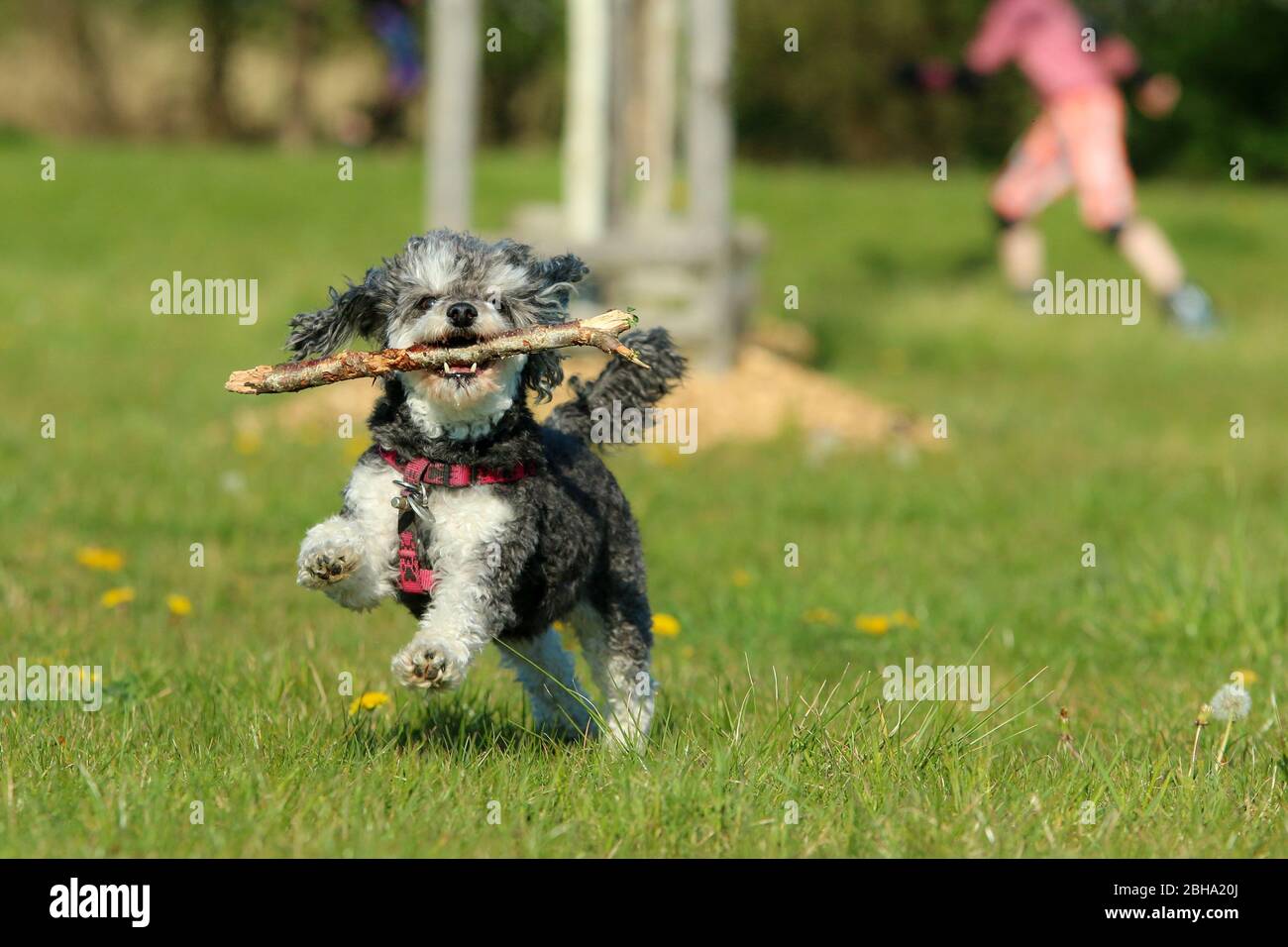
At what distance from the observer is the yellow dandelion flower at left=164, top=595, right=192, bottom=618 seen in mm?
5992

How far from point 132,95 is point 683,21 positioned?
89.5 feet

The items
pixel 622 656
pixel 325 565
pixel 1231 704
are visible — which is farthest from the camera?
pixel 1231 704

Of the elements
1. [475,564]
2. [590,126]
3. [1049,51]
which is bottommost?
[475,564]

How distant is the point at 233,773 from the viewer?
369cm

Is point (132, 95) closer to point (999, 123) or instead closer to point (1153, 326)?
point (999, 123)

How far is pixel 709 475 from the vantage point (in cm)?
920

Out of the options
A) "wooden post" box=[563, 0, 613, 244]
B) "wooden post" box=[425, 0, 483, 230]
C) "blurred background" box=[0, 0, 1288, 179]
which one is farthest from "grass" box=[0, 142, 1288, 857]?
"blurred background" box=[0, 0, 1288, 179]

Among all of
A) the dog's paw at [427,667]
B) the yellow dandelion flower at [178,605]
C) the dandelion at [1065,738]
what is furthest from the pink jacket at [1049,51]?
the dog's paw at [427,667]

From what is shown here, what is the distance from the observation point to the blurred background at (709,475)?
12.4 ft

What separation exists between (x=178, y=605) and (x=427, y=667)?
2809 millimetres

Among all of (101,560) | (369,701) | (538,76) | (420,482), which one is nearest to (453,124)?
(101,560)

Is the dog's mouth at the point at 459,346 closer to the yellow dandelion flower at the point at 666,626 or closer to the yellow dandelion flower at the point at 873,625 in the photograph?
the yellow dandelion flower at the point at 666,626

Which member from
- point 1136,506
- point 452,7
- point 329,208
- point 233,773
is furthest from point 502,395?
point 329,208

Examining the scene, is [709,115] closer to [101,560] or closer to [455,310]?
[101,560]
